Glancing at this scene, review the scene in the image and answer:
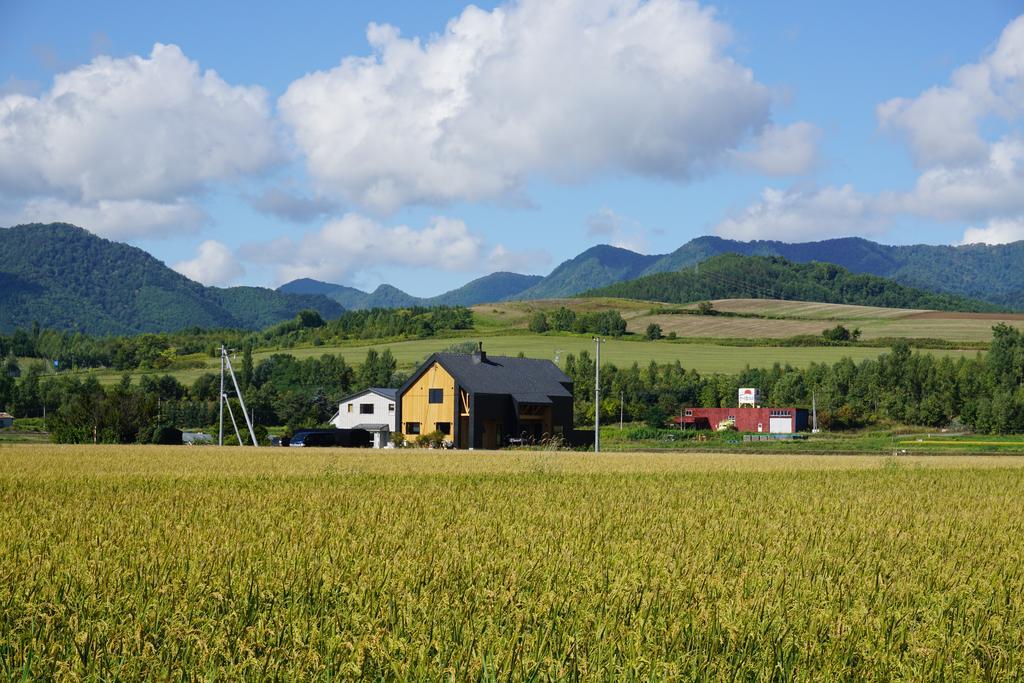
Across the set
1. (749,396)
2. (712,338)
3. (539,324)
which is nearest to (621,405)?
(749,396)

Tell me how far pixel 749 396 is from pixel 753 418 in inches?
222

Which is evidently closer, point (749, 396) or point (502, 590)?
point (502, 590)

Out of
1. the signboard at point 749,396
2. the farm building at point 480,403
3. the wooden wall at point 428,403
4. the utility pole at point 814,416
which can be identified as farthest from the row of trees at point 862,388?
the wooden wall at point 428,403

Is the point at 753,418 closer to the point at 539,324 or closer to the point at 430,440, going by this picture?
the point at 430,440

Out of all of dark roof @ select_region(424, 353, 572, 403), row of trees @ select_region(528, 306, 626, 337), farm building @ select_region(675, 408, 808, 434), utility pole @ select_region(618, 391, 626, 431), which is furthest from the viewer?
row of trees @ select_region(528, 306, 626, 337)

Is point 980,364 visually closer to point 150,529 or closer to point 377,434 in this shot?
point 377,434

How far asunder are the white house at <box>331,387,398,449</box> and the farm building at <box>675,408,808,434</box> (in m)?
34.8

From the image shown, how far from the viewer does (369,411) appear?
336ft

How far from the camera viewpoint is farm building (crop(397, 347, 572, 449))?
7762 cm

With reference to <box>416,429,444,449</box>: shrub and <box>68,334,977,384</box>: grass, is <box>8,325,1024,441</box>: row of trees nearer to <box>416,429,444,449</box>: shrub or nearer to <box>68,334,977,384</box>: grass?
<box>68,334,977,384</box>: grass

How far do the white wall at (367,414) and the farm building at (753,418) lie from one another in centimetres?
3478

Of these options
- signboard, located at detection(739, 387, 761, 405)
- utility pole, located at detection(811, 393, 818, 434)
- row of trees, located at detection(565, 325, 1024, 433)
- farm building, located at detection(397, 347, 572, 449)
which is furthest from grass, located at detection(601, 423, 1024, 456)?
signboard, located at detection(739, 387, 761, 405)

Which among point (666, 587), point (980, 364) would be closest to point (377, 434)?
point (980, 364)

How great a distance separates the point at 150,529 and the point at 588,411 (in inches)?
3669
